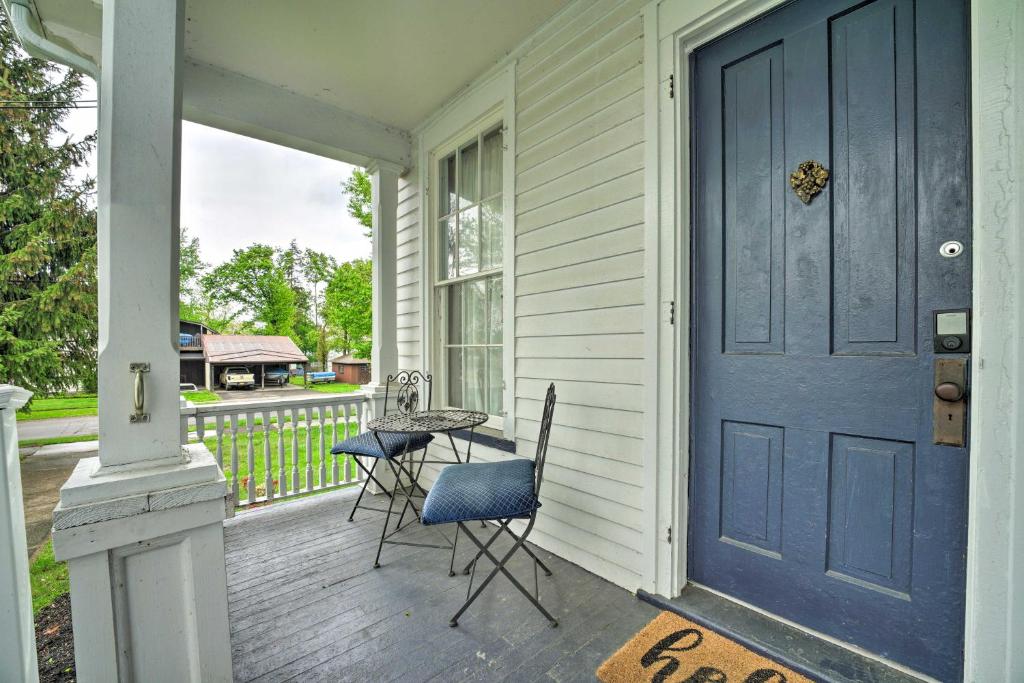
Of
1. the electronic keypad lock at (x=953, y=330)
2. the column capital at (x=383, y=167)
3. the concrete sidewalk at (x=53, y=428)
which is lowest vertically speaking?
the concrete sidewalk at (x=53, y=428)

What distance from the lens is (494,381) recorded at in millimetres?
2756

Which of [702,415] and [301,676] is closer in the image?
[301,676]

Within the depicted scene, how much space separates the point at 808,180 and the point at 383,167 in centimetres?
299

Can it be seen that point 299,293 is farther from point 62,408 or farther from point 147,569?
Result: point 147,569

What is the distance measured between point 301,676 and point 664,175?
7.71 feet

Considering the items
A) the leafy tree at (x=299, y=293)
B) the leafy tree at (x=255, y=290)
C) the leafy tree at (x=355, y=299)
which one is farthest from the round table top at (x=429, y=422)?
the leafy tree at (x=299, y=293)

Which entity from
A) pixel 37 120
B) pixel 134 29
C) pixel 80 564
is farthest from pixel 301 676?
pixel 37 120

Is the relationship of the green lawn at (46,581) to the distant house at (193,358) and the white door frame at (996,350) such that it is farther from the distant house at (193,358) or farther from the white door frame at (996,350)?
the distant house at (193,358)

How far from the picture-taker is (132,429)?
107 cm

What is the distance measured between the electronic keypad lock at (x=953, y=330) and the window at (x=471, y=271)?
6.56 ft

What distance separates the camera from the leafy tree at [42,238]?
233 inches

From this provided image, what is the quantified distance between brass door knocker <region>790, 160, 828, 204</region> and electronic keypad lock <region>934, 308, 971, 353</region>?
54cm

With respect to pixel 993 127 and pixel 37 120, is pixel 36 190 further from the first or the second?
pixel 993 127

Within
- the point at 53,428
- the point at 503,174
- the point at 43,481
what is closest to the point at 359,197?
the point at 53,428
